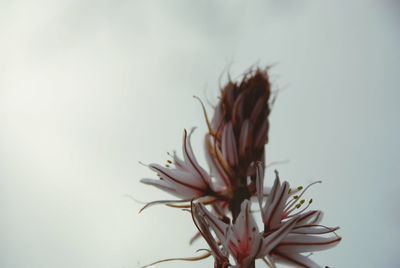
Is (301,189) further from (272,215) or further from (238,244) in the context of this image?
(238,244)

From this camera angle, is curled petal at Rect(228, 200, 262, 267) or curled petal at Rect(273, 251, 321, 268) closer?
curled petal at Rect(228, 200, 262, 267)

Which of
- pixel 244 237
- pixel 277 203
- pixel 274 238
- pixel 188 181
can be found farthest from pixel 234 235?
pixel 188 181

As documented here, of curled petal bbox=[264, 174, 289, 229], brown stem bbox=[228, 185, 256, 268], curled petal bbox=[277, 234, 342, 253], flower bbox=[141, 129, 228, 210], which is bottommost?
curled petal bbox=[277, 234, 342, 253]

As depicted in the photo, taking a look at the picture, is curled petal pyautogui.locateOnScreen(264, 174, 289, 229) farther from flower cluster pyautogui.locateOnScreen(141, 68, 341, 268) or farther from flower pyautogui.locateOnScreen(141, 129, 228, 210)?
flower pyautogui.locateOnScreen(141, 129, 228, 210)

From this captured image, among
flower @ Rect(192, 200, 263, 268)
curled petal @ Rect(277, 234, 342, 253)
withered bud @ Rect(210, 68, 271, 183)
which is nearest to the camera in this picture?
flower @ Rect(192, 200, 263, 268)

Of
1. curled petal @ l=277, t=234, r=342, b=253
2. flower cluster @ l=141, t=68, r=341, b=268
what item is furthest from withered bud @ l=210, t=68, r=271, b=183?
curled petal @ l=277, t=234, r=342, b=253

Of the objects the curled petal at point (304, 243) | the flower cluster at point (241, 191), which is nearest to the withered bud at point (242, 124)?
the flower cluster at point (241, 191)

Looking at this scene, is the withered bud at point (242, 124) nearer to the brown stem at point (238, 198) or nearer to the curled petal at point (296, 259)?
the brown stem at point (238, 198)

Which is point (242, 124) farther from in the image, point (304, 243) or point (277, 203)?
point (304, 243)
